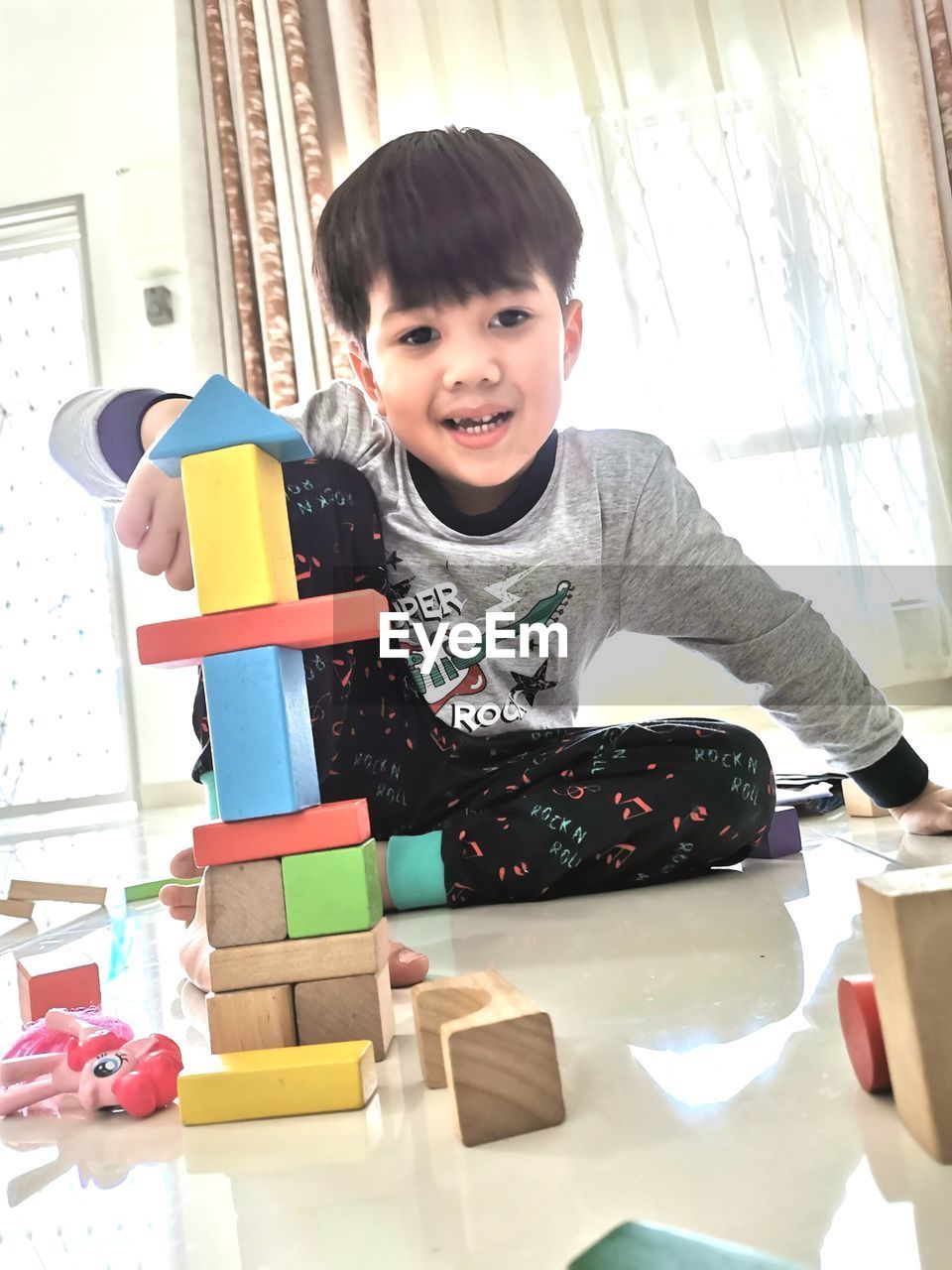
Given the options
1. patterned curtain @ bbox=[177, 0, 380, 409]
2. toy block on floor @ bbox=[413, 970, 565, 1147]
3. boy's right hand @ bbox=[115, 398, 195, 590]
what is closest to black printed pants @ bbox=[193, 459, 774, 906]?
boy's right hand @ bbox=[115, 398, 195, 590]

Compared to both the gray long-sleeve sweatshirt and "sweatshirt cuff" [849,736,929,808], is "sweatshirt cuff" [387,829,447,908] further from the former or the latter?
"sweatshirt cuff" [849,736,929,808]

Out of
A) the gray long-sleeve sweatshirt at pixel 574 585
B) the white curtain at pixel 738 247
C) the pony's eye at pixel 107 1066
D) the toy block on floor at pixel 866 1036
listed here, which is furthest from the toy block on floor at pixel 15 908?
the white curtain at pixel 738 247

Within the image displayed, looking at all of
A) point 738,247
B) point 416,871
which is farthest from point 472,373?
point 738,247

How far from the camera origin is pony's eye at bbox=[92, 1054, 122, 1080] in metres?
0.50

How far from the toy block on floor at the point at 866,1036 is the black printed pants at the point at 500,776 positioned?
1.61ft

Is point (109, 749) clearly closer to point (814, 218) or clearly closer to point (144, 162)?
point (144, 162)

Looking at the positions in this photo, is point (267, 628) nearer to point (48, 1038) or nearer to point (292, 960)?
point (292, 960)

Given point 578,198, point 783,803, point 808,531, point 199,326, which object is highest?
point 578,198

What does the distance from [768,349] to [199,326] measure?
4.68ft

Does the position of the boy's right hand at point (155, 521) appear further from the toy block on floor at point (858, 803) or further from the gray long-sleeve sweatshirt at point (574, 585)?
the toy block on floor at point (858, 803)

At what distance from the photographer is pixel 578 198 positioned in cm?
273

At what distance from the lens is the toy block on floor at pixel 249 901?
0.52m

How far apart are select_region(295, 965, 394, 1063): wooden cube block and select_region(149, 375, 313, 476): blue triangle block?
266mm

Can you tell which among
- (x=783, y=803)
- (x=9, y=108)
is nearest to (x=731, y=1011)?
(x=783, y=803)
